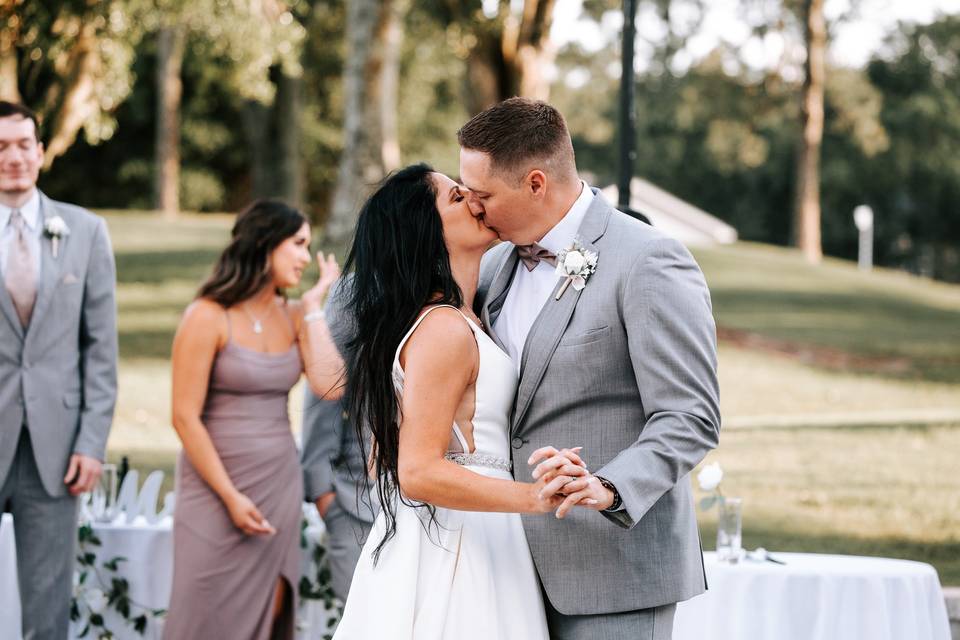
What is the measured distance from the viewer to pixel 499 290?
11.7ft

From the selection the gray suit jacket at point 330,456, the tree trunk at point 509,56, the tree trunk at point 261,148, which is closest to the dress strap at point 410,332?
the gray suit jacket at point 330,456

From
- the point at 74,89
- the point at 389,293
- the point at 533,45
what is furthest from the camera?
the point at 533,45

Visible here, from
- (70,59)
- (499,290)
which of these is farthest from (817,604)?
(70,59)

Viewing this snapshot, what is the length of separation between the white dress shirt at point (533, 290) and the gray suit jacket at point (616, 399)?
0.10 meters

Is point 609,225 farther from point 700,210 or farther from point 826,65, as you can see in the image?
point 700,210

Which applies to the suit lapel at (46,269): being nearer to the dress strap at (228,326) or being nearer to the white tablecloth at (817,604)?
the dress strap at (228,326)

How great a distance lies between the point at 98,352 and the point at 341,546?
1.31m

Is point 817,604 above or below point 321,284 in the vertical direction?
below

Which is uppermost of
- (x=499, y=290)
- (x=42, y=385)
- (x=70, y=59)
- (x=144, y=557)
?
(x=499, y=290)

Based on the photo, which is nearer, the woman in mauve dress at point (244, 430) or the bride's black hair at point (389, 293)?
the bride's black hair at point (389, 293)

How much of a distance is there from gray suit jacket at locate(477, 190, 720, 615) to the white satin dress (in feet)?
0.21

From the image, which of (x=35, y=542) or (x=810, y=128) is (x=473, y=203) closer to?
(x=35, y=542)

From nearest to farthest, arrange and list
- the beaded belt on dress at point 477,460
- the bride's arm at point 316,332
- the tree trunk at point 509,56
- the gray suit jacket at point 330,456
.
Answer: the beaded belt on dress at point 477,460, the gray suit jacket at point 330,456, the bride's arm at point 316,332, the tree trunk at point 509,56

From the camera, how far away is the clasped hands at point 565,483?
2836 millimetres
